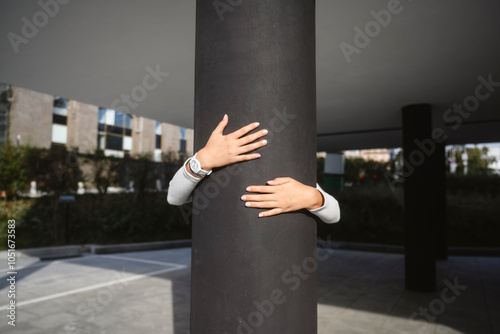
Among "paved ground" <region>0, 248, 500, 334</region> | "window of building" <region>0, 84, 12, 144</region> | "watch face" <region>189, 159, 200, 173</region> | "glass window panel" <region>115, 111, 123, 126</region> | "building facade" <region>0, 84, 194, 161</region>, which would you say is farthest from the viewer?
"glass window panel" <region>115, 111, 123, 126</region>

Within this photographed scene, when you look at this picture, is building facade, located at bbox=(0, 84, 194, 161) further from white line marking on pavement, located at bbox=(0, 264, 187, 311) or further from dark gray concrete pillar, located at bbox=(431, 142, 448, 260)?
dark gray concrete pillar, located at bbox=(431, 142, 448, 260)

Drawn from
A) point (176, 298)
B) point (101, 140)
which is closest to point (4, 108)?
point (101, 140)

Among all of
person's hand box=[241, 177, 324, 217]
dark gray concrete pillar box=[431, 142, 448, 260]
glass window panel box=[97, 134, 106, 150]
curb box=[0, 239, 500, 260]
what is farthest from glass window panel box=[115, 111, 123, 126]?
person's hand box=[241, 177, 324, 217]

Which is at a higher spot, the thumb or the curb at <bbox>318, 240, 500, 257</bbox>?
the thumb

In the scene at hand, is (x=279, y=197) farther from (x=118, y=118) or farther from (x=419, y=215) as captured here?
(x=118, y=118)

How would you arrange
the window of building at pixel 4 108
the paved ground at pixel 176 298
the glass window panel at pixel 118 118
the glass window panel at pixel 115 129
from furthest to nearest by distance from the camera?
the glass window panel at pixel 118 118 → the glass window panel at pixel 115 129 → the window of building at pixel 4 108 → the paved ground at pixel 176 298

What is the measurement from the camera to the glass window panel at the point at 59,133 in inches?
1045

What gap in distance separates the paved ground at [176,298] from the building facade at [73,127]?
899 cm

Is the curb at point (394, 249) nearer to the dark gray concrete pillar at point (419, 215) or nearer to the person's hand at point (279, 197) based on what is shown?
the dark gray concrete pillar at point (419, 215)

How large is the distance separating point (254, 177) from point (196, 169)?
30cm

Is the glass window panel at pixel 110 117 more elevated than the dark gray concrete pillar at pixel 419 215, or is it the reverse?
the glass window panel at pixel 110 117

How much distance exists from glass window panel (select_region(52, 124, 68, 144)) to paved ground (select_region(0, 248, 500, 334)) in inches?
787

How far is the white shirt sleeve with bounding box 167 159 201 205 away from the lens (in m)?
1.79

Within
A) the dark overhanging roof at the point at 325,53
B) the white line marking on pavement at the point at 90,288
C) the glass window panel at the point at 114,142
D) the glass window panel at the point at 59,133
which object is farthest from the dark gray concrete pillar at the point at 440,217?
the glass window panel at the point at 114,142
